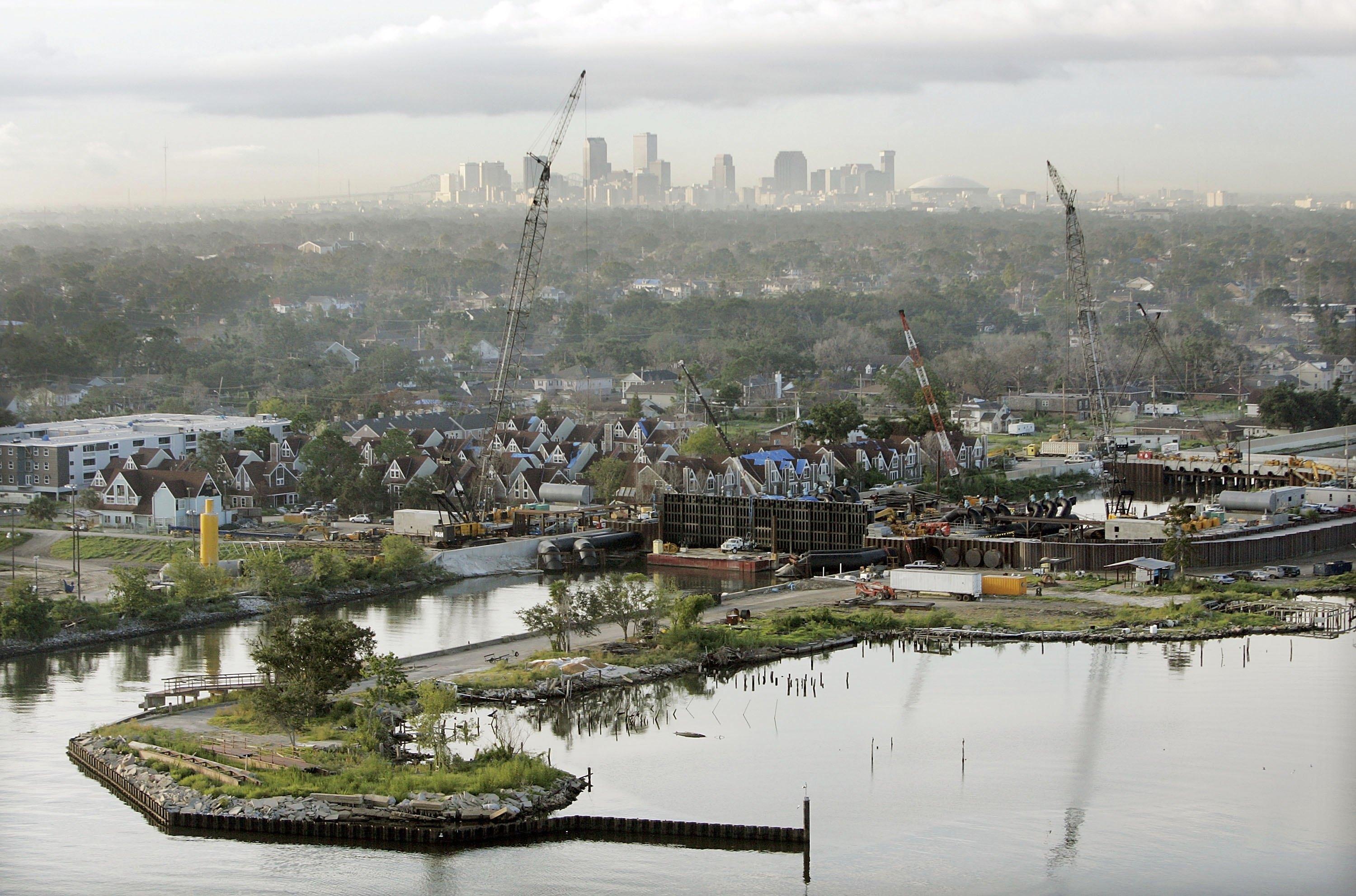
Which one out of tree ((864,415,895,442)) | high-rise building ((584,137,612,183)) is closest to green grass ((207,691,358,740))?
tree ((864,415,895,442))

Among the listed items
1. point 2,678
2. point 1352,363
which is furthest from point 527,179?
point 2,678

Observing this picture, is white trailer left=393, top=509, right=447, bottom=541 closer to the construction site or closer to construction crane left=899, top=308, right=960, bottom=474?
the construction site

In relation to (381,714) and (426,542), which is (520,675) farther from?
(426,542)

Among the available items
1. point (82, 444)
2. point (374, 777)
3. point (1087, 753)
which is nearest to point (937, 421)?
point (82, 444)

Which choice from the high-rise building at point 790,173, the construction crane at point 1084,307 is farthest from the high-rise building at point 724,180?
the construction crane at point 1084,307

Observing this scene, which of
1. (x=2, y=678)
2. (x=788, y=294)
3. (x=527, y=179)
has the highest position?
(x=527, y=179)
